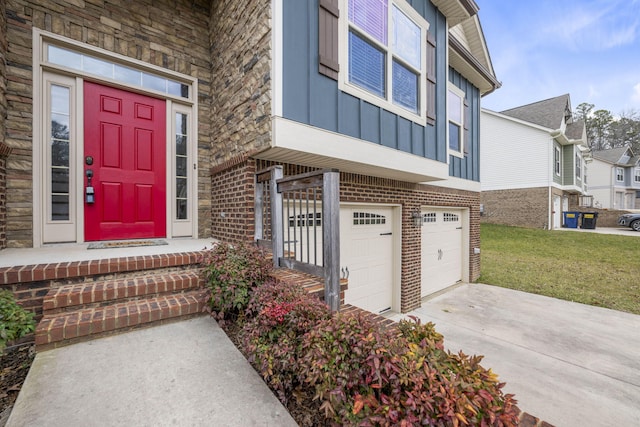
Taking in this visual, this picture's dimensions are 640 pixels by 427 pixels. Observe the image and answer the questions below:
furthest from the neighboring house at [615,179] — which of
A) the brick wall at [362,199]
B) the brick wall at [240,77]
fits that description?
the brick wall at [240,77]

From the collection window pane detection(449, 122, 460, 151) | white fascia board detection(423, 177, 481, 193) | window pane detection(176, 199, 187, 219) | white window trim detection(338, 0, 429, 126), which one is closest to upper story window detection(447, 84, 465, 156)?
window pane detection(449, 122, 460, 151)

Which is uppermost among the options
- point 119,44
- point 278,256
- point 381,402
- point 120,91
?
point 119,44

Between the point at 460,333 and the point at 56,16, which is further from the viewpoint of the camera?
the point at 460,333

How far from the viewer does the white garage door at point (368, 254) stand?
→ 448 cm

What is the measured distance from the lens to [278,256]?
2.72 meters

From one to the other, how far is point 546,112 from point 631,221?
770 cm

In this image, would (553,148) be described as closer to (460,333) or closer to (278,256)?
(460,333)

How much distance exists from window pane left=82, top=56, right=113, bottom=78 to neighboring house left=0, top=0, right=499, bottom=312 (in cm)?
1

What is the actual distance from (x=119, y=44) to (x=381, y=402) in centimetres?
460

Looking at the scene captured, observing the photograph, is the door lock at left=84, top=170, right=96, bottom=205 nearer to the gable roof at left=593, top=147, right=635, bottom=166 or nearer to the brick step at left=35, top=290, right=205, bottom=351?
the brick step at left=35, top=290, right=205, bottom=351

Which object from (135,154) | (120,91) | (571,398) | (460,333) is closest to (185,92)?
(120,91)

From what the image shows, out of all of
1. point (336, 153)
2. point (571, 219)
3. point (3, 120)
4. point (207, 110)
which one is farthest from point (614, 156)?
point (3, 120)

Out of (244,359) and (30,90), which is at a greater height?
(30,90)

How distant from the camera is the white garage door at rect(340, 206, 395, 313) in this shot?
4.48 meters
